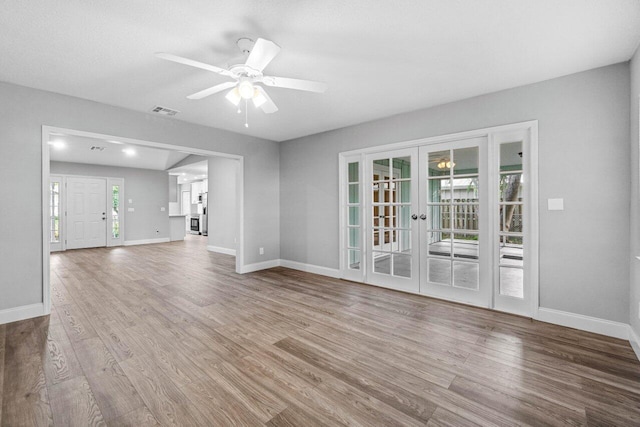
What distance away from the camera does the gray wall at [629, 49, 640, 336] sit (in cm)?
223

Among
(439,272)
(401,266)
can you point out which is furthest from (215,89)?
(439,272)

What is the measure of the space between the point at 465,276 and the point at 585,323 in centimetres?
137

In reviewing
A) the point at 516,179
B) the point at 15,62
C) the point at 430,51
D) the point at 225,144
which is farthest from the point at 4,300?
the point at 516,179

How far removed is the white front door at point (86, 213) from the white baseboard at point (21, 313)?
5943 mm

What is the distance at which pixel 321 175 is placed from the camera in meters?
4.83

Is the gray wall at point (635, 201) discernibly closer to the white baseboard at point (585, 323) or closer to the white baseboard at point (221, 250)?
the white baseboard at point (585, 323)

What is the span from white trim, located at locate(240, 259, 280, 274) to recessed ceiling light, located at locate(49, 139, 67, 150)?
515 centimetres

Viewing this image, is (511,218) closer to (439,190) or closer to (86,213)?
(439,190)

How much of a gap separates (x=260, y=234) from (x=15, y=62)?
3.67 m

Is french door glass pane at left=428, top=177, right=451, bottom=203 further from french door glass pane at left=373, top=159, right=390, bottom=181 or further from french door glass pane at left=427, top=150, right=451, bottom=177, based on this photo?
french door glass pane at left=373, top=159, right=390, bottom=181

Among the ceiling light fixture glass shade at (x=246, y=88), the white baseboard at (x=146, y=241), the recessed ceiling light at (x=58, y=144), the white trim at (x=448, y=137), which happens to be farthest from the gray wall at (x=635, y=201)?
the white baseboard at (x=146, y=241)

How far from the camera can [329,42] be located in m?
2.19

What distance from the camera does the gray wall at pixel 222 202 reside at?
705 cm

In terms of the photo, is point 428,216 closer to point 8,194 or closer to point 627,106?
point 627,106
